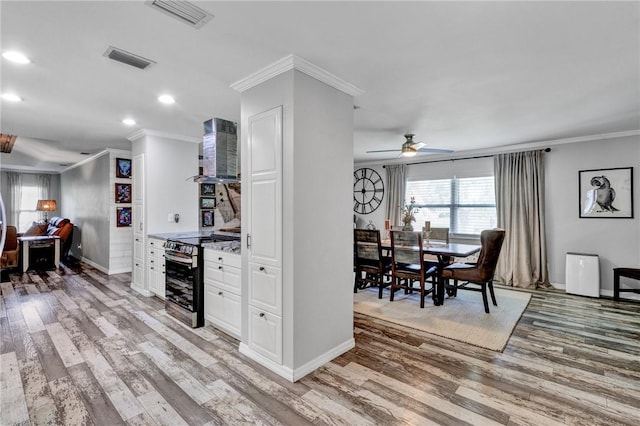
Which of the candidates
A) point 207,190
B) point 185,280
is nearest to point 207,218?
point 207,190

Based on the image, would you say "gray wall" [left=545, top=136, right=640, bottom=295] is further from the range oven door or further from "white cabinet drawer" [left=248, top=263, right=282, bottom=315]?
the range oven door

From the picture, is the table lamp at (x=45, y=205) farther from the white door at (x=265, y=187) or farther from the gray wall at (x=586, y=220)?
the gray wall at (x=586, y=220)

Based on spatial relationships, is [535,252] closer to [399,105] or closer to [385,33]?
[399,105]

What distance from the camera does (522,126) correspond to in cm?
423

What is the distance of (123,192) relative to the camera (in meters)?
5.91

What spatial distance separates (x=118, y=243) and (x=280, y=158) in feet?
16.6

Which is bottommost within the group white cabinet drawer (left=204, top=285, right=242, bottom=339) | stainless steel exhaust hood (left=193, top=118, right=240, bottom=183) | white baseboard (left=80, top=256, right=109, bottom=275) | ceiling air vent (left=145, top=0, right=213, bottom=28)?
white baseboard (left=80, top=256, right=109, bottom=275)

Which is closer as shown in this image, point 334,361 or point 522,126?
point 334,361

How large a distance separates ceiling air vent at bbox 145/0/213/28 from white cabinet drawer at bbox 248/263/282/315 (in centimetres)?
174

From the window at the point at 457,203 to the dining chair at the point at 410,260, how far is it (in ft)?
7.26

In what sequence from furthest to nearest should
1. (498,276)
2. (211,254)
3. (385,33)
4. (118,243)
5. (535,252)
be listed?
1. (118,243)
2. (498,276)
3. (535,252)
4. (211,254)
5. (385,33)

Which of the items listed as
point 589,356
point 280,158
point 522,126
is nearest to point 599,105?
point 522,126

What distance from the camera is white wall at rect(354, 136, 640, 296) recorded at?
4512 mm

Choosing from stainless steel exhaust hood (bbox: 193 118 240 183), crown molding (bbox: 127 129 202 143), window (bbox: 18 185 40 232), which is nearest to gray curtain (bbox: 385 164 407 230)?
crown molding (bbox: 127 129 202 143)
